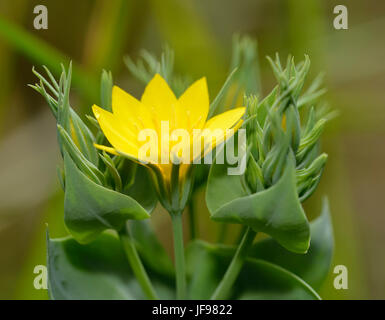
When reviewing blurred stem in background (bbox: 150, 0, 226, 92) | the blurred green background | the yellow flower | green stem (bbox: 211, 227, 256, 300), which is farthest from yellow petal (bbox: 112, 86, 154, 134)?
blurred stem in background (bbox: 150, 0, 226, 92)

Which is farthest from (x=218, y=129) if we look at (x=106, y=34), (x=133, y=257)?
(x=106, y=34)

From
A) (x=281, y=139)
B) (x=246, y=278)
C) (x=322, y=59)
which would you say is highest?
(x=322, y=59)

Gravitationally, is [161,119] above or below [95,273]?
above

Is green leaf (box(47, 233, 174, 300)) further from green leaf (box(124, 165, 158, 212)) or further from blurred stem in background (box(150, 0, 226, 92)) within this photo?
blurred stem in background (box(150, 0, 226, 92))

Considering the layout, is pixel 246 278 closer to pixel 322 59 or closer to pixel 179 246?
pixel 179 246

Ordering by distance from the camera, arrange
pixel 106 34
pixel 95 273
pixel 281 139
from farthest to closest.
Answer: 1. pixel 106 34
2. pixel 95 273
3. pixel 281 139

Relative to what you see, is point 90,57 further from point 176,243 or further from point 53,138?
point 176,243

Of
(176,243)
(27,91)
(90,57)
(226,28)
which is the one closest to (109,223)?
(176,243)
